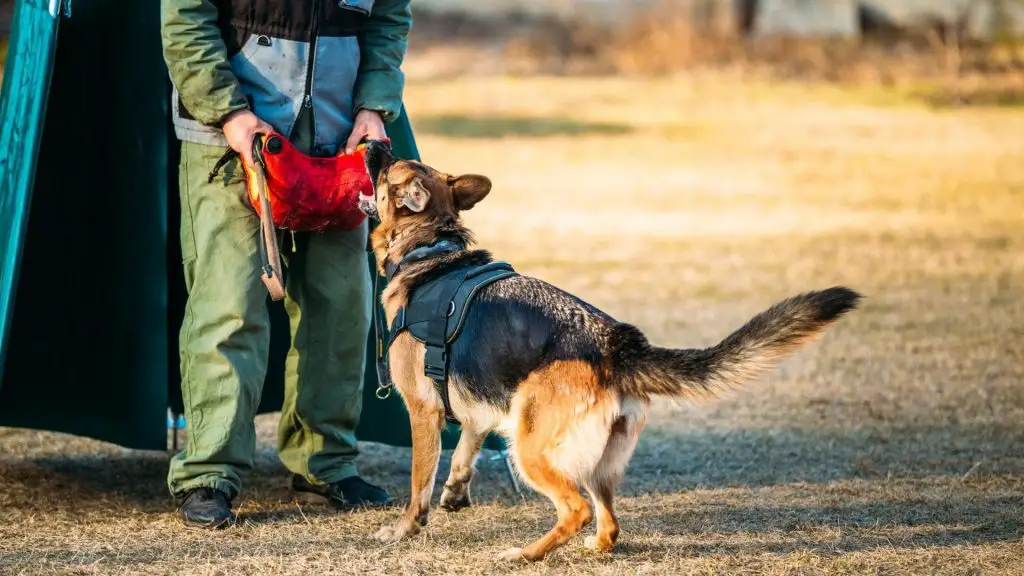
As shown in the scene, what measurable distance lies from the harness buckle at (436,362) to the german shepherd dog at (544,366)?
0.12 ft

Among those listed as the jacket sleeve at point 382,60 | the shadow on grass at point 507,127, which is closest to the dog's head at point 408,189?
the jacket sleeve at point 382,60

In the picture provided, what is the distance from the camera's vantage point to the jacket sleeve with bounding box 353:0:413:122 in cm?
536

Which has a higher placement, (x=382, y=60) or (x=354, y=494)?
(x=382, y=60)

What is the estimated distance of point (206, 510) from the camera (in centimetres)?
511

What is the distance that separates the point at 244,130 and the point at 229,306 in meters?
0.70

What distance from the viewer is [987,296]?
→ 10.2 m

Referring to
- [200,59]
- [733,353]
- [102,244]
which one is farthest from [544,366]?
[102,244]

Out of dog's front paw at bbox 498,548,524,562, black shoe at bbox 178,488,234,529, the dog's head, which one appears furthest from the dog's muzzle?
dog's front paw at bbox 498,548,524,562

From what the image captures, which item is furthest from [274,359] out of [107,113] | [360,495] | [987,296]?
[987,296]

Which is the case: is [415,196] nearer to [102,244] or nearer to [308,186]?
[308,186]

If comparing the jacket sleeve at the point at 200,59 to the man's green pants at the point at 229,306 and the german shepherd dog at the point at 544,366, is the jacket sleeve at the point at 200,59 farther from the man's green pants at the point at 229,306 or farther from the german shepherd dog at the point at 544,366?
the german shepherd dog at the point at 544,366

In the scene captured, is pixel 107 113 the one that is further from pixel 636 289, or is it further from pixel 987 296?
pixel 987 296

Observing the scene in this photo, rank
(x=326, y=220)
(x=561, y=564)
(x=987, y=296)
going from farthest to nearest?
(x=987, y=296) → (x=326, y=220) → (x=561, y=564)

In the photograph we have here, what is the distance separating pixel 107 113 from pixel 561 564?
2.81 m
